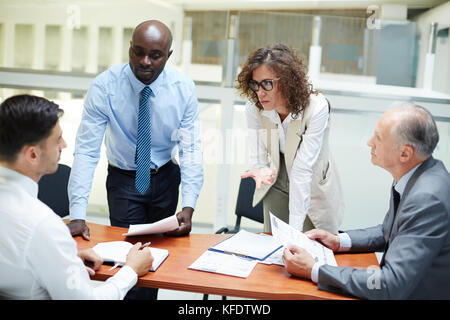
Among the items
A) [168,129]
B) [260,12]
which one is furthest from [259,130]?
[260,12]

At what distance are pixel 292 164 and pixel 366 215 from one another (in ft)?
6.39

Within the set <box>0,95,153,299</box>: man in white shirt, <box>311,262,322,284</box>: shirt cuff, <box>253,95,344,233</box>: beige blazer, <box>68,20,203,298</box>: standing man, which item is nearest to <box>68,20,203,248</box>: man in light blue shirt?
<box>68,20,203,298</box>: standing man

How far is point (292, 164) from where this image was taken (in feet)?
7.82

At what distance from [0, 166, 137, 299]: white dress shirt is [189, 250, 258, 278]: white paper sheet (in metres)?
0.52

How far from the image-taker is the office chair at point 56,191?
9.36 feet

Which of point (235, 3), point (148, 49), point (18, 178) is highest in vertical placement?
Result: point (235, 3)

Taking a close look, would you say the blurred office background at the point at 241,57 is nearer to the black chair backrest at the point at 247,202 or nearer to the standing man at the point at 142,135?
the black chair backrest at the point at 247,202

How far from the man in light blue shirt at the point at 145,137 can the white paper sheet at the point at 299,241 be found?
1.72 ft

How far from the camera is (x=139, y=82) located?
237 centimetres

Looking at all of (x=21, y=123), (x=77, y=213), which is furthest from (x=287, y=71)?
(x=21, y=123)

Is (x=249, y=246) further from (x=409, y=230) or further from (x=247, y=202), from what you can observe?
(x=247, y=202)

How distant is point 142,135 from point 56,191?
0.85 metres

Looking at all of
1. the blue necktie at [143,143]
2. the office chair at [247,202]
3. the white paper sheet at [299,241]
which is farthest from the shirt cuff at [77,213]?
the office chair at [247,202]

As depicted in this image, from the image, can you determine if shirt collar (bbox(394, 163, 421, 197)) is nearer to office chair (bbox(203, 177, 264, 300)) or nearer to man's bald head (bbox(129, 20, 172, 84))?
man's bald head (bbox(129, 20, 172, 84))
